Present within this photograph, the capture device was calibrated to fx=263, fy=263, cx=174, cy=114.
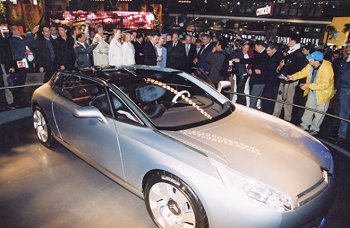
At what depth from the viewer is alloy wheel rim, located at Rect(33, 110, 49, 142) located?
14.7 ft

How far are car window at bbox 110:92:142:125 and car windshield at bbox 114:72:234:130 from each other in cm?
14

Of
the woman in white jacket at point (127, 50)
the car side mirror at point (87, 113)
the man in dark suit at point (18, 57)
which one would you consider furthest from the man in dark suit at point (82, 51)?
the car side mirror at point (87, 113)

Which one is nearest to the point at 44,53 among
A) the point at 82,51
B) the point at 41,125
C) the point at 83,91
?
the point at 82,51

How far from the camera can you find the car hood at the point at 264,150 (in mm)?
2328

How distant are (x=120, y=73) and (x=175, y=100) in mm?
828

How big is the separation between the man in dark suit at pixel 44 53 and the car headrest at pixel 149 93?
4459 millimetres

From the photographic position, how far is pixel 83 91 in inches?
152

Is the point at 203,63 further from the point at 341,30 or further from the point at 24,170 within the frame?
the point at 341,30

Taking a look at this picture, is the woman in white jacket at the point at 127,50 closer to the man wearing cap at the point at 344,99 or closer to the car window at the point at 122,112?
A: the car window at the point at 122,112

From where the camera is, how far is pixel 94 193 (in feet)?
11.1

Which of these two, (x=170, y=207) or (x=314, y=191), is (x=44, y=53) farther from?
(x=314, y=191)

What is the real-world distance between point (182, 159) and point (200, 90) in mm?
1643

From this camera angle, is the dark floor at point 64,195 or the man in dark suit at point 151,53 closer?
the dark floor at point 64,195

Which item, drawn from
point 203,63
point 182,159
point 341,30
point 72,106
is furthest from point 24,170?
point 341,30
